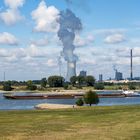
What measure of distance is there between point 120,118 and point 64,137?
8008mm

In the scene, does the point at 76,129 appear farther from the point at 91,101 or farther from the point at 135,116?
the point at 91,101

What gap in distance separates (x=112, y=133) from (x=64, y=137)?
2.43m

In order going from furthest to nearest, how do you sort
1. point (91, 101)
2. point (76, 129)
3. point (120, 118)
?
point (91, 101) < point (120, 118) < point (76, 129)

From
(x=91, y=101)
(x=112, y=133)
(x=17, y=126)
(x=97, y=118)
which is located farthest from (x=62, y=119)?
(x=91, y=101)

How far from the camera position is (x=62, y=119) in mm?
26375

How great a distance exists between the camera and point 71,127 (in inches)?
883

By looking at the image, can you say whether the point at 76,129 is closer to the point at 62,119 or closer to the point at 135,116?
the point at 62,119

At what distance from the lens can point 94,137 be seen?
62.2 ft

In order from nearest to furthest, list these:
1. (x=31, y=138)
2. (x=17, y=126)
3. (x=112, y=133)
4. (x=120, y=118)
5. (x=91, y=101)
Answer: (x=31, y=138), (x=112, y=133), (x=17, y=126), (x=120, y=118), (x=91, y=101)

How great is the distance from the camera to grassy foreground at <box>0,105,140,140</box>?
63.1ft

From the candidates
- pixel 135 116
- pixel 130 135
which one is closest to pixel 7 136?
pixel 130 135

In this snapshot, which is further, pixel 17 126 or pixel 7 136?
pixel 17 126

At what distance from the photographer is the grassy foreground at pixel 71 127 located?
63.1ft

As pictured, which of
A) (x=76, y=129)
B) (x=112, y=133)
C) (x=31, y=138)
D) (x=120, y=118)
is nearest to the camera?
(x=31, y=138)
